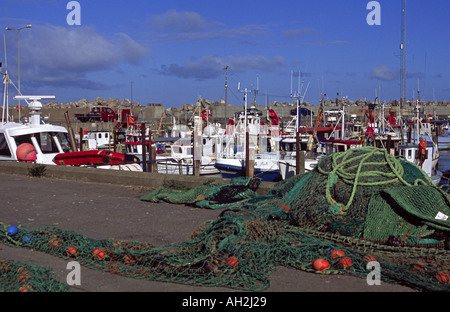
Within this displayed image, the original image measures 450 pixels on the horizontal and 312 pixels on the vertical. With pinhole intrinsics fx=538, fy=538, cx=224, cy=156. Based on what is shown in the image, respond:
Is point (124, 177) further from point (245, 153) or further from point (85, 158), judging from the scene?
point (245, 153)

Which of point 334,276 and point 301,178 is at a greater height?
point 301,178

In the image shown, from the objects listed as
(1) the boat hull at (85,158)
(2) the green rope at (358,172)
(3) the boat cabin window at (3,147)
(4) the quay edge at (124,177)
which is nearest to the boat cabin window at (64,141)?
(1) the boat hull at (85,158)

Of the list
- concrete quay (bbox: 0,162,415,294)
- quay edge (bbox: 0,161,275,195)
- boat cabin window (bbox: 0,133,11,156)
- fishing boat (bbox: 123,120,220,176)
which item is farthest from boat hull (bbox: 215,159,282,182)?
quay edge (bbox: 0,161,275,195)

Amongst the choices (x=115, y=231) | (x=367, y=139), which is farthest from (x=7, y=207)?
(x=367, y=139)

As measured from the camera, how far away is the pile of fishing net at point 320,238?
5277 mm

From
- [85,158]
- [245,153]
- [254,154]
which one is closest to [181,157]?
[245,153]

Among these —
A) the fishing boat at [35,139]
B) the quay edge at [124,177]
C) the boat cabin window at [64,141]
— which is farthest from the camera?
the boat cabin window at [64,141]

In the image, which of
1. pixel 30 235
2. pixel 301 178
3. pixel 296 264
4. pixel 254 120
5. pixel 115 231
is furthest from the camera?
pixel 254 120

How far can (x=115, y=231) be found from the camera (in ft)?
24.4

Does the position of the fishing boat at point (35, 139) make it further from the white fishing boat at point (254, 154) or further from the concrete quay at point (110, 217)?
the white fishing boat at point (254, 154)

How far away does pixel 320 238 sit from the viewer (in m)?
6.51

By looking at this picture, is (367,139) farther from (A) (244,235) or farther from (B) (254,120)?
(A) (244,235)

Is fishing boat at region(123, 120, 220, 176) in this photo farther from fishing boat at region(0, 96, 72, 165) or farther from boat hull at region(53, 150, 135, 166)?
fishing boat at region(0, 96, 72, 165)
